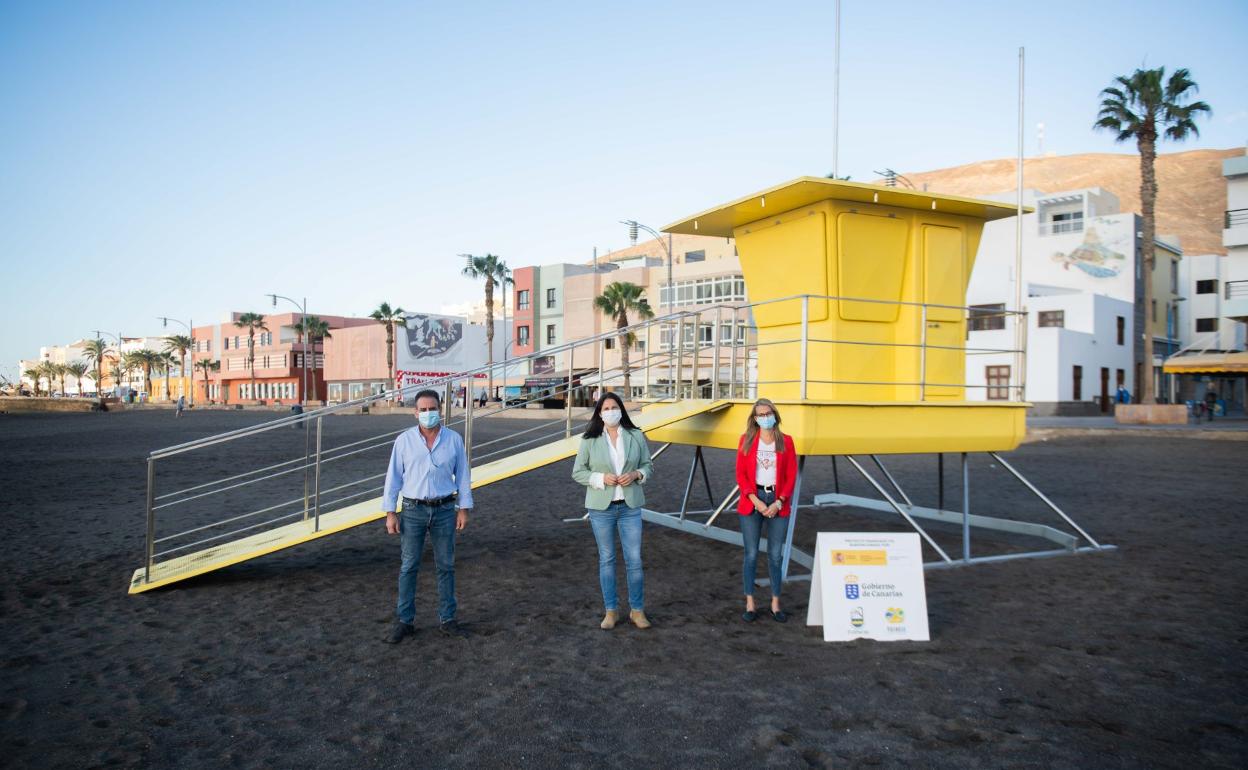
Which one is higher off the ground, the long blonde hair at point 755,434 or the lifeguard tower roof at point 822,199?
the lifeguard tower roof at point 822,199

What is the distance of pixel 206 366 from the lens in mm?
123188

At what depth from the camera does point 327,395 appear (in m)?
105

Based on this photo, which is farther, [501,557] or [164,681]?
[501,557]

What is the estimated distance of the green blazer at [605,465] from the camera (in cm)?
682

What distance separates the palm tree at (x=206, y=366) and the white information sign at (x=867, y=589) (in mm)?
132603

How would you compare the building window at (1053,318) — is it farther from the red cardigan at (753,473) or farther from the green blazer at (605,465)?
the green blazer at (605,465)

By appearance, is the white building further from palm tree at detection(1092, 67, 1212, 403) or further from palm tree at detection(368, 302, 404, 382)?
palm tree at detection(368, 302, 404, 382)

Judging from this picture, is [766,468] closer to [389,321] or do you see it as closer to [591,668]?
[591,668]

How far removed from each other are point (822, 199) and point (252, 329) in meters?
115

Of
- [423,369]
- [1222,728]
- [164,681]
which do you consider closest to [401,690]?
[164,681]

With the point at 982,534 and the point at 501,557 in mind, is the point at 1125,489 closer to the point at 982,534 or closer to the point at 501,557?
the point at 982,534

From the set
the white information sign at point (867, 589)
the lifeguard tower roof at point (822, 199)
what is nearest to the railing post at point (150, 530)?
the white information sign at point (867, 589)

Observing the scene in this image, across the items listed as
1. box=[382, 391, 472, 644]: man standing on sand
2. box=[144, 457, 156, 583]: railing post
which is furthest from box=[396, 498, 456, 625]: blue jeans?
box=[144, 457, 156, 583]: railing post

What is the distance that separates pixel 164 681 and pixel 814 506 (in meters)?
10.5
